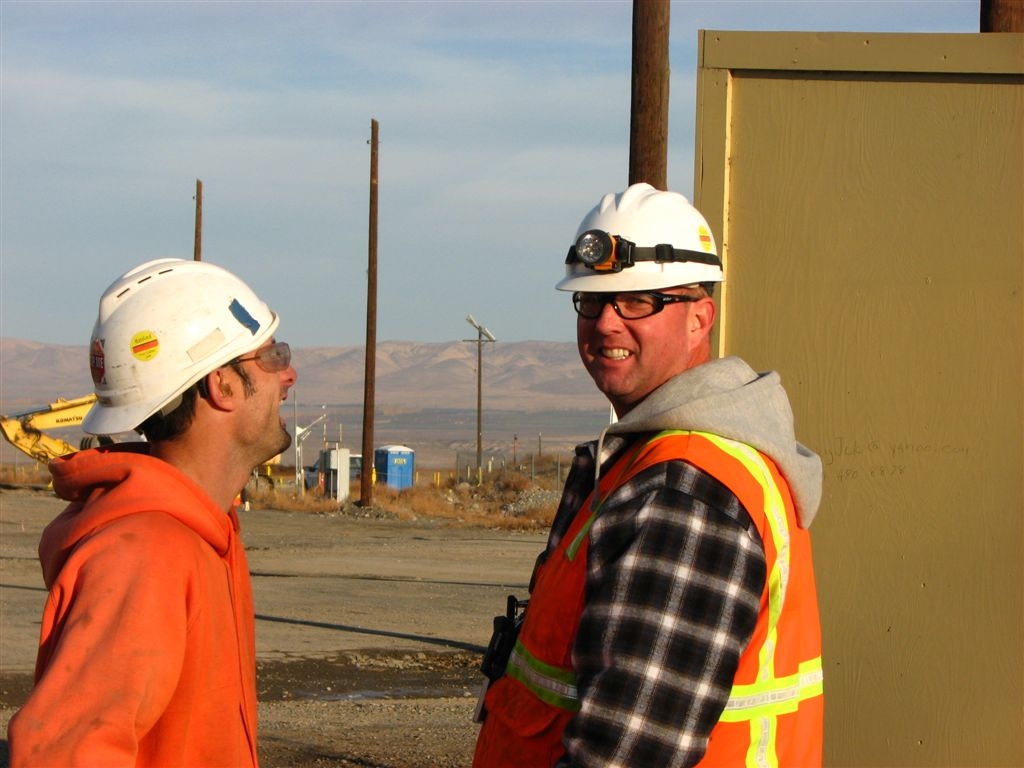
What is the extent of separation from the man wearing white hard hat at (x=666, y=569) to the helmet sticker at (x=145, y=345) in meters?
0.92

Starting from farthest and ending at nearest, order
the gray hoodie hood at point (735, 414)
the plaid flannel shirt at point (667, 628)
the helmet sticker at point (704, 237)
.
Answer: the helmet sticker at point (704, 237), the gray hoodie hood at point (735, 414), the plaid flannel shirt at point (667, 628)

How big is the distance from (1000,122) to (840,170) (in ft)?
1.79

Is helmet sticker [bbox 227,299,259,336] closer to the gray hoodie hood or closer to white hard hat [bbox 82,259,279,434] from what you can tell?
→ white hard hat [bbox 82,259,279,434]

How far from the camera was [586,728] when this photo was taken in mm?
2279

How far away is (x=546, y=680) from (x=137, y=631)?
0.77 m

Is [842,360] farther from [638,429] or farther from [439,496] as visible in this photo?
[439,496]

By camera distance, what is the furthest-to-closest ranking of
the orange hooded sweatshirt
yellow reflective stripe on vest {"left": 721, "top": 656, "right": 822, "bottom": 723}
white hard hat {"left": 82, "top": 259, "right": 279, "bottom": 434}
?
white hard hat {"left": 82, "top": 259, "right": 279, "bottom": 434}
yellow reflective stripe on vest {"left": 721, "top": 656, "right": 822, "bottom": 723}
the orange hooded sweatshirt

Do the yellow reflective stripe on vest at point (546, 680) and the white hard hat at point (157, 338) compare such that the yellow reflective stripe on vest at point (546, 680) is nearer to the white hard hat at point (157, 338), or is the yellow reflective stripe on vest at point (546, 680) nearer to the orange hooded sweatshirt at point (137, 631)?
the orange hooded sweatshirt at point (137, 631)

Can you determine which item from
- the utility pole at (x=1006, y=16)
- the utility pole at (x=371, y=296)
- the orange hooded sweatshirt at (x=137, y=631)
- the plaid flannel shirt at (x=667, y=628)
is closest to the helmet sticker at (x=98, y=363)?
the orange hooded sweatshirt at (x=137, y=631)

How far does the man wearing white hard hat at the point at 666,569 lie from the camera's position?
2273mm

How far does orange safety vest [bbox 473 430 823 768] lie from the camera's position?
7.89 ft

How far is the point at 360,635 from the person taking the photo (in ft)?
43.7

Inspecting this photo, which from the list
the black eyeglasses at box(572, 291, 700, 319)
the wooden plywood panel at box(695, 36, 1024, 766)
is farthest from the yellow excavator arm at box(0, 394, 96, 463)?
the black eyeglasses at box(572, 291, 700, 319)

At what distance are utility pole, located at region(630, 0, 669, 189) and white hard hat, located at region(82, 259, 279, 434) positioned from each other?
512cm
